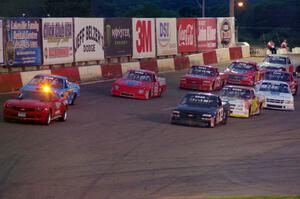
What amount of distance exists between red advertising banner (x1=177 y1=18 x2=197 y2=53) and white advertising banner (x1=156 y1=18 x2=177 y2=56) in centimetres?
94

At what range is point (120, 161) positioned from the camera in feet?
65.0

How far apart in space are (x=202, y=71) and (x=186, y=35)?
15.7 m

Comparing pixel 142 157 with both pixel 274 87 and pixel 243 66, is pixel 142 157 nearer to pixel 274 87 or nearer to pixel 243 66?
pixel 274 87

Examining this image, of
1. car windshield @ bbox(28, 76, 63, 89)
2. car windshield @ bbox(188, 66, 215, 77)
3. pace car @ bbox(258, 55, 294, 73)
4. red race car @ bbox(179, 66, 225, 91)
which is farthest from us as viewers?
pace car @ bbox(258, 55, 294, 73)

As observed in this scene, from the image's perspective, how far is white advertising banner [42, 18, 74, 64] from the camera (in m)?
40.1

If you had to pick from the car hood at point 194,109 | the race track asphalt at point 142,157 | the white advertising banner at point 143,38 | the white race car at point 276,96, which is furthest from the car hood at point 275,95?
the white advertising banner at point 143,38

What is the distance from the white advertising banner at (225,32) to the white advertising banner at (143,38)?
511 inches

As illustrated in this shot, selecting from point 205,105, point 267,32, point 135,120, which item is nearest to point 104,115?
point 135,120

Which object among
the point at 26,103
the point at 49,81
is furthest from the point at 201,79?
the point at 26,103

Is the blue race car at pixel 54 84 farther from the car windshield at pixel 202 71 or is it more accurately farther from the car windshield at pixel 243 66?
the car windshield at pixel 243 66

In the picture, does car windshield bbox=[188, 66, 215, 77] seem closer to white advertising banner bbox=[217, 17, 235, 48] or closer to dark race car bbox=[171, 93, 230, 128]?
dark race car bbox=[171, 93, 230, 128]

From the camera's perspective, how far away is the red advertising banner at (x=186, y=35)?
56.2 meters

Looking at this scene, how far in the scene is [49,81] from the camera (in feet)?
98.9

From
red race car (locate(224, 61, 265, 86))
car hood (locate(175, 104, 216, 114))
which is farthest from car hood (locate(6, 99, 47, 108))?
red race car (locate(224, 61, 265, 86))
